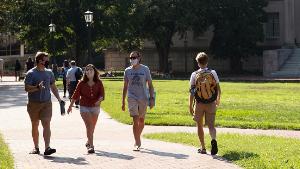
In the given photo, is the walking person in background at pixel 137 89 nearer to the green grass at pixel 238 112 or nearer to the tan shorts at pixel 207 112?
the tan shorts at pixel 207 112

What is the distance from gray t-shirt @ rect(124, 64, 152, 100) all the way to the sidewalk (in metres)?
1.07

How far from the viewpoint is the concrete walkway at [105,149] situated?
34.2 ft

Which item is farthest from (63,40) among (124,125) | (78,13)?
(124,125)

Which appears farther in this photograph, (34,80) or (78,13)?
(78,13)

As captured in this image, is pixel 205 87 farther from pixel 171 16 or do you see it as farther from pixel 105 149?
pixel 171 16

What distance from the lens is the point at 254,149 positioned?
38.7 ft

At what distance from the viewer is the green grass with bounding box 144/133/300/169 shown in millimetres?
10078

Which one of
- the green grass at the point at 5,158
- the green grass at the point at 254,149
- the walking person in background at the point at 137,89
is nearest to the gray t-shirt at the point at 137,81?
the walking person in background at the point at 137,89

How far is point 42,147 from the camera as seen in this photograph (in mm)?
12648

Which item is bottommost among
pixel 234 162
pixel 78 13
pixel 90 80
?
pixel 234 162

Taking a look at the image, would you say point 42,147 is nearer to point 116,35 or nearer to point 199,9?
point 116,35

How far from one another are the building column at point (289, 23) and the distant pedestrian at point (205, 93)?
176 ft

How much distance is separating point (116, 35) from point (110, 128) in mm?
37033

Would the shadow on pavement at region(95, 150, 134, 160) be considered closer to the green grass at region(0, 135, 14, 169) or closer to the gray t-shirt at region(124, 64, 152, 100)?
the gray t-shirt at region(124, 64, 152, 100)
